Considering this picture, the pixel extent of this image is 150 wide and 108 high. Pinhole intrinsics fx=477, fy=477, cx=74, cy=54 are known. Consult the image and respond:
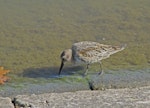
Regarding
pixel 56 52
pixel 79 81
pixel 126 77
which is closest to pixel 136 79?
pixel 126 77

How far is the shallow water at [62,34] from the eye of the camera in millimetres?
6359

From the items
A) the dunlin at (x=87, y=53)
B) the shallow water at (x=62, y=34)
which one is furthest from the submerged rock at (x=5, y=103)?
the dunlin at (x=87, y=53)

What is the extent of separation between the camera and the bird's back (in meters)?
6.55

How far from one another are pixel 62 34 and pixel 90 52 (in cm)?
146

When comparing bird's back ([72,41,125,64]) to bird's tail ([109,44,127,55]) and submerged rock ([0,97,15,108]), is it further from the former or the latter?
submerged rock ([0,97,15,108])

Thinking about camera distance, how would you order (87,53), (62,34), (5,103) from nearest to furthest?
(5,103) < (87,53) < (62,34)

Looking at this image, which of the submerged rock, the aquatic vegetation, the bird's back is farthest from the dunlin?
the submerged rock

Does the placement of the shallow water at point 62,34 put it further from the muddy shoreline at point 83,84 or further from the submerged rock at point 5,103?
the submerged rock at point 5,103

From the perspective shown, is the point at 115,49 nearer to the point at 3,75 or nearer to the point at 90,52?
the point at 90,52

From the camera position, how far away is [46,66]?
21.7 feet

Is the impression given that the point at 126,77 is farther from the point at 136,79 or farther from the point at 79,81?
the point at 79,81

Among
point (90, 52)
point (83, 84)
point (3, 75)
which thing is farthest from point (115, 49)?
point (3, 75)

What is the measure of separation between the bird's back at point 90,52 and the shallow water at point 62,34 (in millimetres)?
129

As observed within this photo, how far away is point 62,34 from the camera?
799cm
